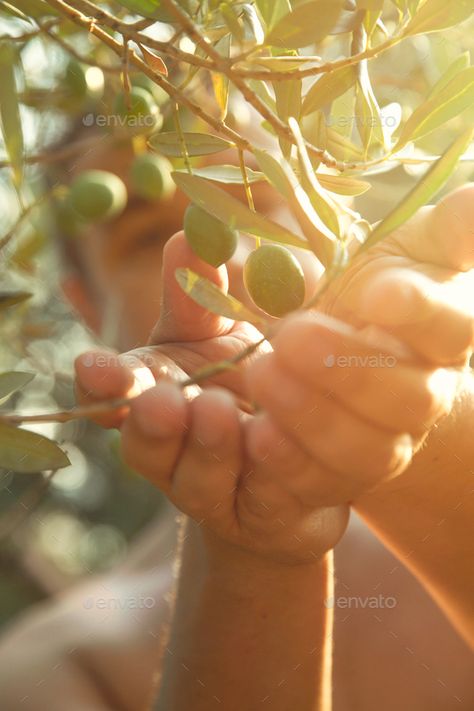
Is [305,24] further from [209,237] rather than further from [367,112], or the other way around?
[209,237]

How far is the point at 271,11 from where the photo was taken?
1.95 ft

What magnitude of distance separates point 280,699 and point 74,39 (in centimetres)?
104

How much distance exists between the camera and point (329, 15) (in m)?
0.60

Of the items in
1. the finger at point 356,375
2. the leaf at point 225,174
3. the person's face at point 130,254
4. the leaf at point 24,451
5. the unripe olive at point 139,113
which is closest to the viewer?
the finger at point 356,375

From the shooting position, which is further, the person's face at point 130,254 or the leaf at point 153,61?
the person's face at point 130,254

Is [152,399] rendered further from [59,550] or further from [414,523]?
[59,550]

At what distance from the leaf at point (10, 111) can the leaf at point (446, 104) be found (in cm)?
34

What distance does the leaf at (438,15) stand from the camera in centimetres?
59

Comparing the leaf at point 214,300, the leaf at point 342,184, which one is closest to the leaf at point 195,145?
the leaf at point 342,184

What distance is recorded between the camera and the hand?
Answer: 0.50m

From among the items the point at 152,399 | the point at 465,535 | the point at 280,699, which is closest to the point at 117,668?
the point at 280,699

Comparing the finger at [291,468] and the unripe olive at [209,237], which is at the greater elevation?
the unripe olive at [209,237]

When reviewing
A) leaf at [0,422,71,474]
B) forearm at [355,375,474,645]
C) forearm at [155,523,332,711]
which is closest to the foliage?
leaf at [0,422,71,474]

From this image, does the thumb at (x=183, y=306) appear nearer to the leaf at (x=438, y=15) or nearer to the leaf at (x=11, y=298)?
the leaf at (x=11, y=298)
